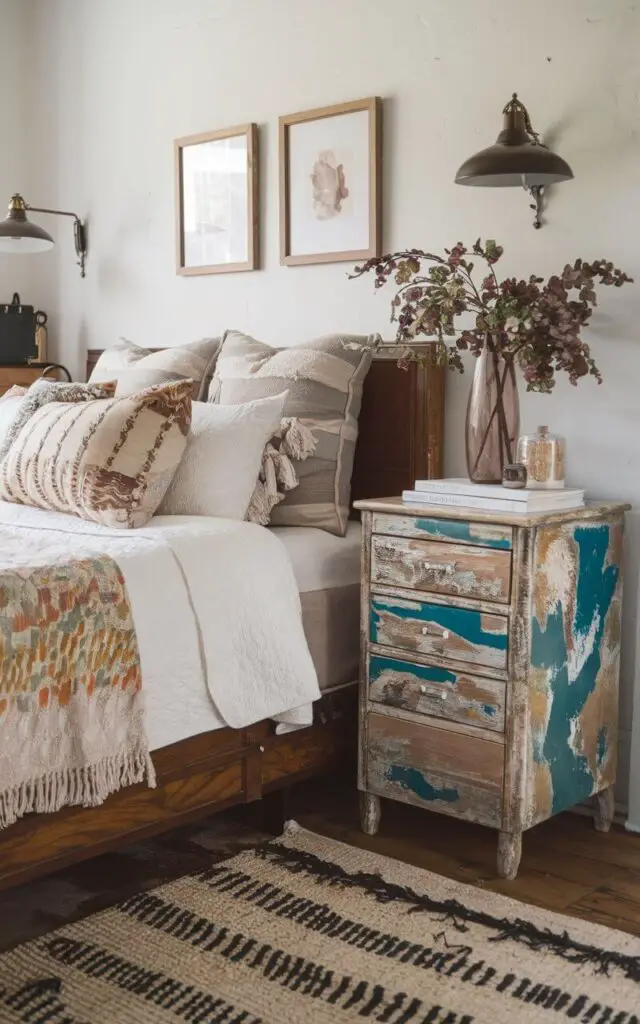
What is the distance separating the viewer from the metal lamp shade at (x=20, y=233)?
360 cm

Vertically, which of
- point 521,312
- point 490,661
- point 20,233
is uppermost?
point 20,233

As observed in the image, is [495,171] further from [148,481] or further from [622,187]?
[148,481]

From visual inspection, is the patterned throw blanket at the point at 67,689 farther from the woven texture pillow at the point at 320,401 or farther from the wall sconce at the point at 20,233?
the wall sconce at the point at 20,233

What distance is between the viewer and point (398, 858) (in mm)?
2496

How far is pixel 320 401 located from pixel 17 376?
162 centimetres

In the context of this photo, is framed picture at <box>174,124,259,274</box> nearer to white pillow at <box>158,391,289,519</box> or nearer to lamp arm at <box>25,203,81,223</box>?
lamp arm at <box>25,203,81,223</box>

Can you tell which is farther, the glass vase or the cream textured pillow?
the cream textured pillow

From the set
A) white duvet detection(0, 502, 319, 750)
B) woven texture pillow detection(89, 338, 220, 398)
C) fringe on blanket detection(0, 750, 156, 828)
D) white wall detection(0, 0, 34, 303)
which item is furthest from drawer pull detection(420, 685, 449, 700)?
white wall detection(0, 0, 34, 303)

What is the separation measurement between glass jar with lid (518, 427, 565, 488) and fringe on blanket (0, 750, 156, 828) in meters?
1.05

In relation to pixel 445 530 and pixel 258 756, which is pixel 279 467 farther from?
pixel 258 756

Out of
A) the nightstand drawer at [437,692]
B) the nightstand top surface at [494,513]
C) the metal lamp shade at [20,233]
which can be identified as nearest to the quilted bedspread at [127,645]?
the nightstand drawer at [437,692]

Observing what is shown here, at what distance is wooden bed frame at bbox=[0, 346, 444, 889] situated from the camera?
210 cm

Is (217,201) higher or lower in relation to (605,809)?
higher

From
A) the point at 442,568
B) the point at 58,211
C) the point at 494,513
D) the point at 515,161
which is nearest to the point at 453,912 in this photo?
the point at 442,568
